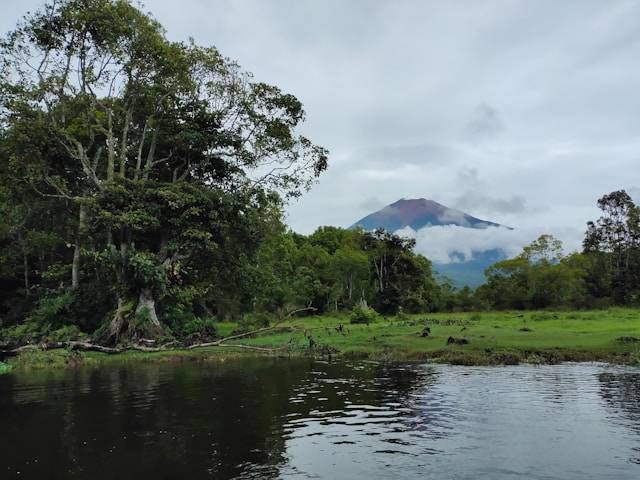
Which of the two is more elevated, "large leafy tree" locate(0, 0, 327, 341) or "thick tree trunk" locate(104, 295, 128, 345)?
"large leafy tree" locate(0, 0, 327, 341)

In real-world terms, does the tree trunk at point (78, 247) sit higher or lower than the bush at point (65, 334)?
higher

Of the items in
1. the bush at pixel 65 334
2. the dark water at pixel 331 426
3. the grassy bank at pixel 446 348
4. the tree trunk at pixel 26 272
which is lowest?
the dark water at pixel 331 426

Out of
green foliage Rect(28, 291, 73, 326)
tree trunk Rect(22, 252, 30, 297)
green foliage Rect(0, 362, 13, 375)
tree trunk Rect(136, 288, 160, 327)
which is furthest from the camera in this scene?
tree trunk Rect(22, 252, 30, 297)

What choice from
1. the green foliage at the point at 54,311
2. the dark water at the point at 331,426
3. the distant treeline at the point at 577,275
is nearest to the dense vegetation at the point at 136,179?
the green foliage at the point at 54,311

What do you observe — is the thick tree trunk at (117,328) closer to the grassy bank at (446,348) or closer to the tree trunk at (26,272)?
the grassy bank at (446,348)

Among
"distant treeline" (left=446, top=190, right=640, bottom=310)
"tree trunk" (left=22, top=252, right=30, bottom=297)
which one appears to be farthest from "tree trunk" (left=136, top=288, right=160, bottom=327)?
"distant treeline" (left=446, top=190, right=640, bottom=310)

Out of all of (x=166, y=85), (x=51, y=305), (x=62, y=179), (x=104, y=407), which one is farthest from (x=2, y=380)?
(x=166, y=85)

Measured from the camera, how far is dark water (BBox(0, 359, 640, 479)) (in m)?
12.5

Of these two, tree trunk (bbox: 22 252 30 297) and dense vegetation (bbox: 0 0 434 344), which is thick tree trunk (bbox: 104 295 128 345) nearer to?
dense vegetation (bbox: 0 0 434 344)

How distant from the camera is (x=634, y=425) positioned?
1572cm

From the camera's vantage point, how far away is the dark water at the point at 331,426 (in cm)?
1248

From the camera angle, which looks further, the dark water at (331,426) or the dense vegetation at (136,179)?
the dense vegetation at (136,179)

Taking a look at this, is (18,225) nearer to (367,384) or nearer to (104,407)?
(104,407)

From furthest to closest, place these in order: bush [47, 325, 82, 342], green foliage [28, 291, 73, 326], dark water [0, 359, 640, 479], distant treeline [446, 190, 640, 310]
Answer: distant treeline [446, 190, 640, 310], green foliage [28, 291, 73, 326], bush [47, 325, 82, 342], dark water [0, 359, 640, 479]
